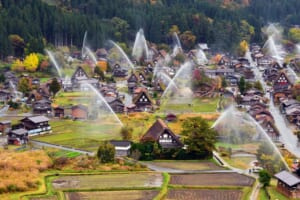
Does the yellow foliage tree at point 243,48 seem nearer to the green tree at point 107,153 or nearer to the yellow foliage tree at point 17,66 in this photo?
the yellow foliage tree at point 17,66

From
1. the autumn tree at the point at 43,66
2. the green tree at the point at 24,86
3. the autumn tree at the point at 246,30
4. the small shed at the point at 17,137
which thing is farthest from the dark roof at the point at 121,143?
the autumn tree at the point at 246,30

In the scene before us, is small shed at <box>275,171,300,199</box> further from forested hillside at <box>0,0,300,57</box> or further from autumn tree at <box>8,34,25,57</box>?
autumn tree at <box>8,34,25,57</box>

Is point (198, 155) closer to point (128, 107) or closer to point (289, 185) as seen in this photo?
point (289, 185)

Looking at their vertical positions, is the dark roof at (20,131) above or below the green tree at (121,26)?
below

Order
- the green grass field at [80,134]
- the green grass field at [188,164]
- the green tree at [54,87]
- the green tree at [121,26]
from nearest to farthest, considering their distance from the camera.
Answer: the green grass field at [188,164]
the green grass field at [80,134]
the green tree at [54,87]
the green tree at [121,26]

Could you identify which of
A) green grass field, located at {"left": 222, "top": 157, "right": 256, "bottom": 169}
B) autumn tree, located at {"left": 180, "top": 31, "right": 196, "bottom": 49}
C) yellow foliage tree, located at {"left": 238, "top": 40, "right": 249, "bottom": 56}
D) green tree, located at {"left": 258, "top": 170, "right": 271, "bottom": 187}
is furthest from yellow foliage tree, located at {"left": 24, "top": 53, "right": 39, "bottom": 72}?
green tree, located at {"left": 258, "top": 170, "right": 271, "bottom": 187}

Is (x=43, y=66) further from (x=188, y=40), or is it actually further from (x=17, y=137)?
(x=17, y=137)

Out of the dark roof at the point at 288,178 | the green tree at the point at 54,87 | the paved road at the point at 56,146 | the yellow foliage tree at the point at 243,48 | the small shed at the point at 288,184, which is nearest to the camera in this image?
the small shed at the point at 288,184

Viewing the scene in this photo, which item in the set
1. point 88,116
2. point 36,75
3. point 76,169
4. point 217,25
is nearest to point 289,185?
point 76,169
